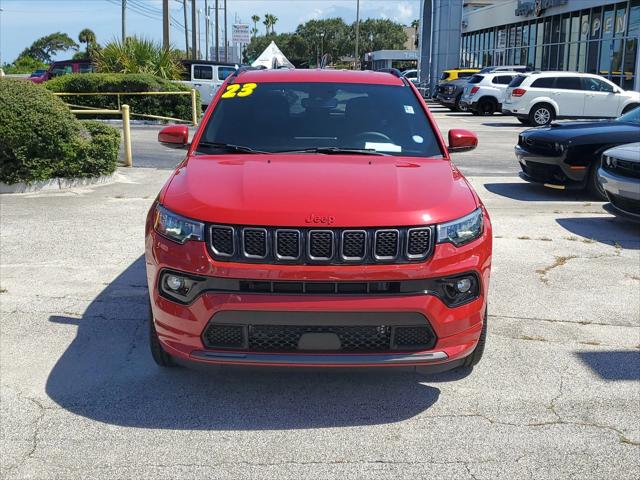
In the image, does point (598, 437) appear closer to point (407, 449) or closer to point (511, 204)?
point (407, 449)

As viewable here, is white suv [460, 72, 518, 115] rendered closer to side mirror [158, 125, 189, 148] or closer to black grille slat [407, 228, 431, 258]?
side mirror [158, 125, 189, 148]

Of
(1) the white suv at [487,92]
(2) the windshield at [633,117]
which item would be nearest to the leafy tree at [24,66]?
(1) the white suv at [487,92]

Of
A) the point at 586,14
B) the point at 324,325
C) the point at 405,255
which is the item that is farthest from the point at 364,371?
the point at 586,14

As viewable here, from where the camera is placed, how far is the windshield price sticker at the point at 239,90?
520 cm

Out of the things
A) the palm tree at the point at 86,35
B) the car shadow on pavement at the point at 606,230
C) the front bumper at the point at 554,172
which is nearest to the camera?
the car shadow on pavement at the point at 606,230

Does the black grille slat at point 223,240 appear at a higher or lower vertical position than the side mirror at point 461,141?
lower

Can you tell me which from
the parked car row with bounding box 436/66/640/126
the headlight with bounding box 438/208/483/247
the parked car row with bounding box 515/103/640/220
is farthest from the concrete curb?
the parked car row with bounding box 436/66/640/126

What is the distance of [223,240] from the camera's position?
352 cm

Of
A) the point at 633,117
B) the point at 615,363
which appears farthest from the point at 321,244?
the point at 633,117

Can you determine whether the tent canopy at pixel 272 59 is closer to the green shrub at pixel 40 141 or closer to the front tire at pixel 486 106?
the front tire at pixel 486 106

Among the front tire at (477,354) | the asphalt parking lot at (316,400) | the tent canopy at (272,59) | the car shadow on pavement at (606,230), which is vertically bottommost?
the asphalt parking lot at (316,400)

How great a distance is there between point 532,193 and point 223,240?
839cm

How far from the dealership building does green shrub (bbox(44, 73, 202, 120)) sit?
19087 mm

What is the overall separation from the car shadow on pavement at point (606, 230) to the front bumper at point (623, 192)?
0.25 metres
